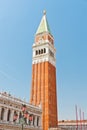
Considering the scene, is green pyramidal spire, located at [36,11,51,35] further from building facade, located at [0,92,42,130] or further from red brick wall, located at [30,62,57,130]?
building facade, located at [0,92,42,130]

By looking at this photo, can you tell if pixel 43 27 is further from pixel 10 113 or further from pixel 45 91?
pixel 10 113

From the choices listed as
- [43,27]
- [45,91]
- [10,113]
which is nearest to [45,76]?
[45,91]

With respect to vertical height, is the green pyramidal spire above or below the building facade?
above

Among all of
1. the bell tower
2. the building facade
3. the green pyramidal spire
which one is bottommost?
the building facade

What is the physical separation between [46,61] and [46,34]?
380 inches

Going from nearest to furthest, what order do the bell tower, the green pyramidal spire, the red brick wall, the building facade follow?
the building facade, the red brick wall, the bell tower, the green pyramidal spire

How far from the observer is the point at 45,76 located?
186ft

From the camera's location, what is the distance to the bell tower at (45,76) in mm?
52609

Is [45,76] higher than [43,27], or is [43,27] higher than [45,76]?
[43,27]

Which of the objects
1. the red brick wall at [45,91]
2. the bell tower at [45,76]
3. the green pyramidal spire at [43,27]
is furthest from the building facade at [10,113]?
the green pyramidal spire at [43,27]

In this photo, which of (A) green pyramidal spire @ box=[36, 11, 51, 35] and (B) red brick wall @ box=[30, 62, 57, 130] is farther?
(A) green pyramidal spire @ box=[36, 11, 51, 35]

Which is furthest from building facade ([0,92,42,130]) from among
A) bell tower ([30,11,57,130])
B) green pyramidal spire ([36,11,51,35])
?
green pyramidal spire ([36,11,51,35])

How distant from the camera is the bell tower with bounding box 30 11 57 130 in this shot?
52.6m

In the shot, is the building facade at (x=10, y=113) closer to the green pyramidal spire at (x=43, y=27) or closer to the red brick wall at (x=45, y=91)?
the red brick wall at (x=45, y=91)
